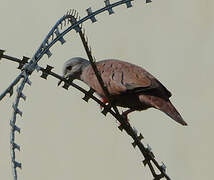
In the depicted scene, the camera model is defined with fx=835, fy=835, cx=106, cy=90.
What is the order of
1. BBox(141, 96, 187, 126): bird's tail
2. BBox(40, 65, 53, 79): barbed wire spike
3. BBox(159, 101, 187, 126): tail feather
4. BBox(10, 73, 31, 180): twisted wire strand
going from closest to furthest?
BBox(10, 73, 31, 180): twisted wire strand < BBox(40, 65, 53, 79): barbed wire spike < BBox(159, 101, 187, 126): tail feather < BBox(141, 96, 187, 126): bird's tail

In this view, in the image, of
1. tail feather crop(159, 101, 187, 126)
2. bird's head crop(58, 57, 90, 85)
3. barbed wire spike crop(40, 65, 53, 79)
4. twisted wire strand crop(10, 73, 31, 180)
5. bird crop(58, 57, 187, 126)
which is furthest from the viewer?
bird's head crop(58, 57, 90, 85)

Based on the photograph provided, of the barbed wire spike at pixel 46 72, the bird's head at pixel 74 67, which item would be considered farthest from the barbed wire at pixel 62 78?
the bird's head at pixel 74 67

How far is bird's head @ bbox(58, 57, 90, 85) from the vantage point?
9570 mm

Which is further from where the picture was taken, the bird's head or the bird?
the bird's head

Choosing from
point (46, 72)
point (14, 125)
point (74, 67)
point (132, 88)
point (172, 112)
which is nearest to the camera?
point (14, 125)

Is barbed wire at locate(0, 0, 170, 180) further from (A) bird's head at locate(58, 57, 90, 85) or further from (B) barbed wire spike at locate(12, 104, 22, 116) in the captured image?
(A) bird's head at locate(58, 57, 90, 85)

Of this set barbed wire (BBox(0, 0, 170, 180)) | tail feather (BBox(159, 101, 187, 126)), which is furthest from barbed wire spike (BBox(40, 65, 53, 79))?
tail feather (BBox(159, 101, 187, 126))

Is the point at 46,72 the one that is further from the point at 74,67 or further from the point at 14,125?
the point at 74,67

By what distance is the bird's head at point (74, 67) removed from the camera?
9570 millimetres

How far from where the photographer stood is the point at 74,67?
31.5 feet

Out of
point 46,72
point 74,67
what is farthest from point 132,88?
point 46,72

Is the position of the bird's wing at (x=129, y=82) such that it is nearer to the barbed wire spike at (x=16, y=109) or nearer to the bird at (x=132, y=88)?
the bird at (x=132, y=88)

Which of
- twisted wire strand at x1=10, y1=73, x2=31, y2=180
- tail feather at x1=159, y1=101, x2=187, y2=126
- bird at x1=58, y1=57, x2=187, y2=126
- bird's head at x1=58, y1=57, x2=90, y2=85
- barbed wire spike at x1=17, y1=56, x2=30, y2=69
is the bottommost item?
twisted wire strand at x1=10, y1=73, x2=31, y2=180

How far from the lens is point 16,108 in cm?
577
